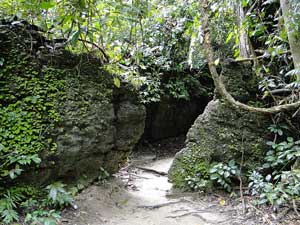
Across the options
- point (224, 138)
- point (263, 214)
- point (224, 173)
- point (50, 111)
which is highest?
point (50, 111)

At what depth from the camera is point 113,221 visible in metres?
3.33

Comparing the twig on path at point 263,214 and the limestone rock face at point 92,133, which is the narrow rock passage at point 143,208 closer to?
the twig on path at point 263,214

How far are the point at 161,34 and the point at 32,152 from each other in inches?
204

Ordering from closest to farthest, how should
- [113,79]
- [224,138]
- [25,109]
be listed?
1. [25,109]
2. [113,79]
3. [224,138]

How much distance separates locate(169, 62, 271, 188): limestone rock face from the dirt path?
1.46 ft

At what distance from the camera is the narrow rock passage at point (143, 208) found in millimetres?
3344

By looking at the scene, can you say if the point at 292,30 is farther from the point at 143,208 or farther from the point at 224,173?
the point at 143,208

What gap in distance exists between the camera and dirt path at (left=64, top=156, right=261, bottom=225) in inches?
131

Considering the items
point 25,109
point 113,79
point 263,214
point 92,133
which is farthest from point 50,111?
point 263,214

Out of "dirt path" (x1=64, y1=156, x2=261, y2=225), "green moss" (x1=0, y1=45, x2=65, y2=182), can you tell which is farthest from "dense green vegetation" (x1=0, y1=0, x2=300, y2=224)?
"dirt path" (x1=64, y1=156, x2=261, y2=225)

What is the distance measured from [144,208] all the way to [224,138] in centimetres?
165

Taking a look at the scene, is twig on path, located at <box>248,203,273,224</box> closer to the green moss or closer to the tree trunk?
the tree trunk

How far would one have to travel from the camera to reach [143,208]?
379 cm

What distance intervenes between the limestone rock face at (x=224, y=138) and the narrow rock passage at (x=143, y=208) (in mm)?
443
